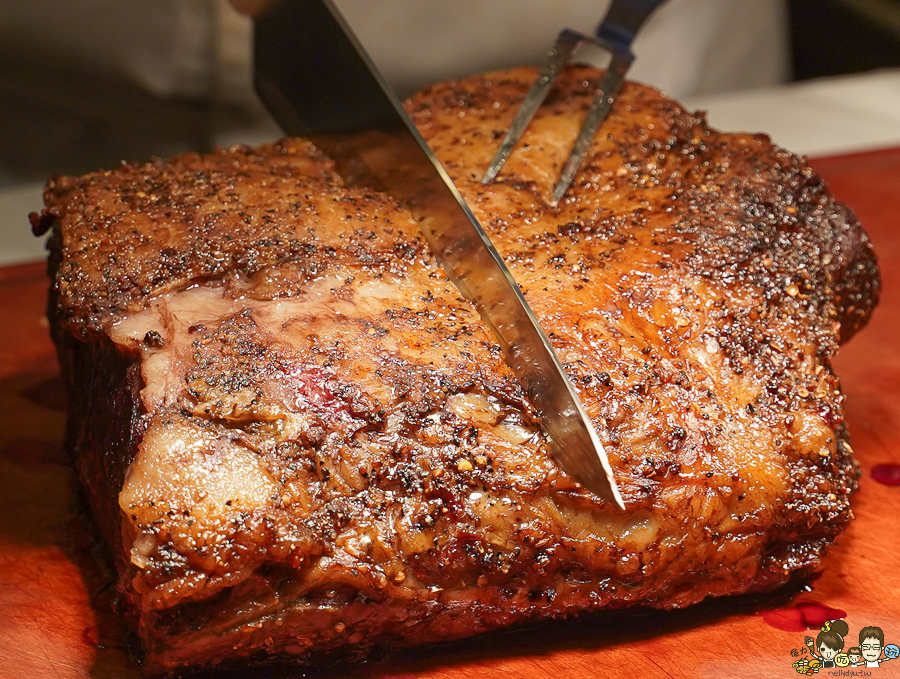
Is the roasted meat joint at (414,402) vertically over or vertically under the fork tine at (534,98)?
under

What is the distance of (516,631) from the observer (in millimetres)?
1734

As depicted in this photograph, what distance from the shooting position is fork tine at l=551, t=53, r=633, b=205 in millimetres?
2061

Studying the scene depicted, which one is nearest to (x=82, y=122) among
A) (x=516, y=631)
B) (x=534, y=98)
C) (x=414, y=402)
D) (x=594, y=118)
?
(x=534, y=98)

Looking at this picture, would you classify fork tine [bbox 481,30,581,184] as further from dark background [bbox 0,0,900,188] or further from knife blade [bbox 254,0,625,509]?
dark background [bbox 0,0,900,188]

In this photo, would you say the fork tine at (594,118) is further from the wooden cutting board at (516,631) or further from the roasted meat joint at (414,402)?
the wooden cutting board at (516,631)

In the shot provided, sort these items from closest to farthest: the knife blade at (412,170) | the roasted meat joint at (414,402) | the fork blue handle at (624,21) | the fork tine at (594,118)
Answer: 1. the roasted meat joint at (414,402)
2. the knife blade at (412,170)
3. the fork tine at (594,118)
4. the fork blue handle at (624,21)

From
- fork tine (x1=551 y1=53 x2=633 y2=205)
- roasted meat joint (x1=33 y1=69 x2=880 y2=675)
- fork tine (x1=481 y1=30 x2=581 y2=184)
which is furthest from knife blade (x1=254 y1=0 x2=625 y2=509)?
fork tine (x1=551 y1=53 x2=633 y2=205)

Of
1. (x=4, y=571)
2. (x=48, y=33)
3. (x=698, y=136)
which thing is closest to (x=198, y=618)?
(x=4, y=571)

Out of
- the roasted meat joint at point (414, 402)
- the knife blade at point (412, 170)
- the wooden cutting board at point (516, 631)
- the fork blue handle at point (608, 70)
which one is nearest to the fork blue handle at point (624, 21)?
the fork blue handle at point (608, 70)

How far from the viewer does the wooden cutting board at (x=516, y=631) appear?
165 cm

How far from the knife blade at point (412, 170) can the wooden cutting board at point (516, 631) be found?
12.9 inches

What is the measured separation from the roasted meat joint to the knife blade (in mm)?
42

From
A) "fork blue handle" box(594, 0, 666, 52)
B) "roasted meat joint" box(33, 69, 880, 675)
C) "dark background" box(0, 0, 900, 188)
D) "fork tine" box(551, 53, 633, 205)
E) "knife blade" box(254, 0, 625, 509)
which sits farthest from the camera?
"dark background" box(0, 0, 900, 188)

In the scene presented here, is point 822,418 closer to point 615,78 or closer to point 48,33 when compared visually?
point 615,78
